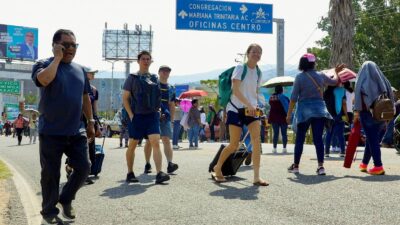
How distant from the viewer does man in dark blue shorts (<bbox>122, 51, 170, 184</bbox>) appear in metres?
8.08

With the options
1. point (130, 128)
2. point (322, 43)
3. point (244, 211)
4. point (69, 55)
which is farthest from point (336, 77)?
point (322, 43)

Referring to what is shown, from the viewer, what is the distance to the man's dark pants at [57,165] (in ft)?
17.0

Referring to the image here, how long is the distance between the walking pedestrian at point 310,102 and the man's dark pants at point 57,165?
13.2 feet

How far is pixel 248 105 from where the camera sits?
7469 millimetres

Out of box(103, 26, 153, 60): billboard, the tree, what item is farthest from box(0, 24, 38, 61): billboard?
the tree

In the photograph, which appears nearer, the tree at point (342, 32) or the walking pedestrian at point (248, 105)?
the walking pedestrian at point (248, 105)

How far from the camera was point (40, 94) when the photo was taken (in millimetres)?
5199

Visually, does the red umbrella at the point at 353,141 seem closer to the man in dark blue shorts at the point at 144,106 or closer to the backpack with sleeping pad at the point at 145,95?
the man in dark blue shorts at the point at 144,106

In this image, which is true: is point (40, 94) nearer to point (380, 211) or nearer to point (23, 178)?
point (380, 211)

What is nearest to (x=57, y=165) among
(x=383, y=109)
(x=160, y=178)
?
(x=160, y=178)

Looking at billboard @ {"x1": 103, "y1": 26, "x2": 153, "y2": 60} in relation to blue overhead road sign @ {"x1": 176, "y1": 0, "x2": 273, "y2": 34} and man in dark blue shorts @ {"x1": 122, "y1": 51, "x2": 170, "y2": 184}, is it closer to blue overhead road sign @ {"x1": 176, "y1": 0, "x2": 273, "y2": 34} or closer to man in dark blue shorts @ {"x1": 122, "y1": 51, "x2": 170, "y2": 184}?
blue overhead road sign @ {"x1": 176, "y1": 0, "x2": 273, "y2": 34}

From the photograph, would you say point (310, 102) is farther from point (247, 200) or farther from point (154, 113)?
point (247, 200)

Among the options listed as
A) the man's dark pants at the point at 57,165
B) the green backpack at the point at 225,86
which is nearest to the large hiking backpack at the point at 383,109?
the green backpack at the point at 225,86

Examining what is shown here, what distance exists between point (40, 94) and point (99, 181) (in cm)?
387
